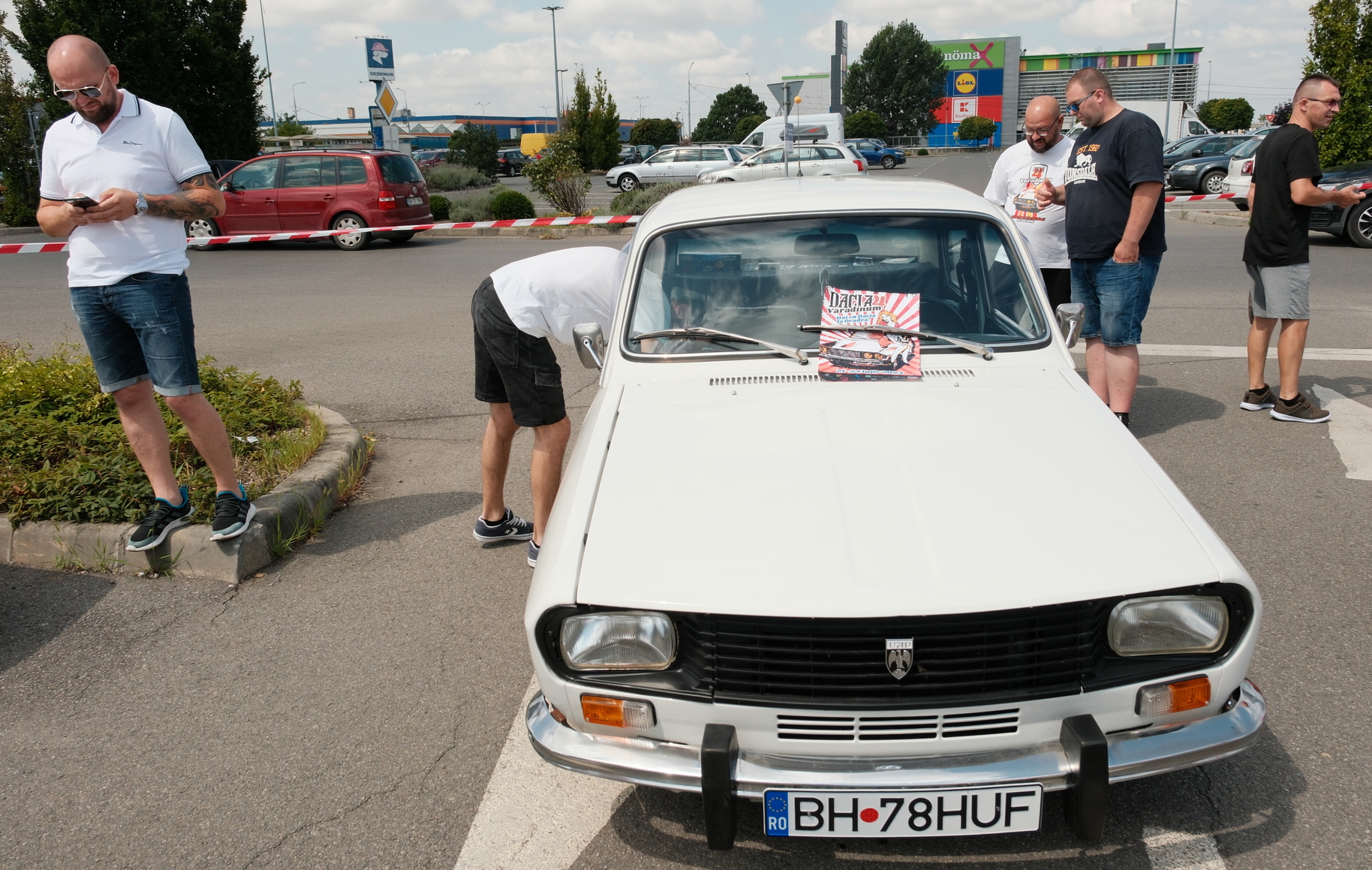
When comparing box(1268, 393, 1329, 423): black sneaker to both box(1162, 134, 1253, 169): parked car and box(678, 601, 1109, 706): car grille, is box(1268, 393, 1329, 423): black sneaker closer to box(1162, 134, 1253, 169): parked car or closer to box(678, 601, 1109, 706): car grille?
box(678, 601, 1109, 706): car grille

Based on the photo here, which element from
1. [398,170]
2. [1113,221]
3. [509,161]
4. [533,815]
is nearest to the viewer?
[533,815]

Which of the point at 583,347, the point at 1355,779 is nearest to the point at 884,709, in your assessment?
the point at 1355,779

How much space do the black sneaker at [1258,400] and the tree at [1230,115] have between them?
282ft

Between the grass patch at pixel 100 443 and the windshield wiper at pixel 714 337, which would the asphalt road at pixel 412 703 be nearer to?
the grass patch at pixel 100 443

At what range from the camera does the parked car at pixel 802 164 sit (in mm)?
25953

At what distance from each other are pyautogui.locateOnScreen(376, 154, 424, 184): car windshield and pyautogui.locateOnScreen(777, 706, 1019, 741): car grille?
A: 16341 millimetres

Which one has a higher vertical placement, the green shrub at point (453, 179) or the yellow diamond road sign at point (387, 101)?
the yellow diamond road sign at point (387, 101)

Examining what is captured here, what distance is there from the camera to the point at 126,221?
3.98 m

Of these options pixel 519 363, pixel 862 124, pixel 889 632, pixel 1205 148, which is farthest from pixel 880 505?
pixel 862 124

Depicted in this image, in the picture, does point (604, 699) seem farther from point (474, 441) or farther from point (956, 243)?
point (474, 441)

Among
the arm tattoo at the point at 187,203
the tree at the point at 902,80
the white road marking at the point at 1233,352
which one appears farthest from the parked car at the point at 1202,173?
the tree at the point at 902,80

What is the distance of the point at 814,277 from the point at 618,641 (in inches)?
66.5

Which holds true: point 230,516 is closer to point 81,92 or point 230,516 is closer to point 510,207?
point 81,92

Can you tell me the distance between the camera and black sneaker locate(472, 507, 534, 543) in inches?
179
